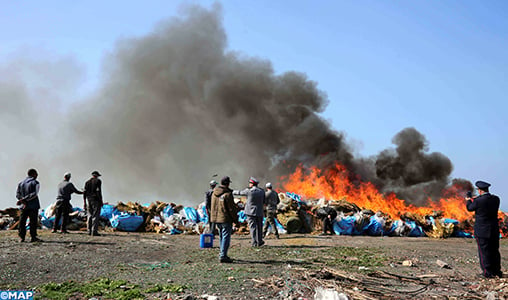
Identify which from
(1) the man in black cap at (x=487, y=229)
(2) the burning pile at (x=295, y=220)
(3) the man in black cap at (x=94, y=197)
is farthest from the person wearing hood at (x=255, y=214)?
(1) the man in black cap at (x=487, y=229)

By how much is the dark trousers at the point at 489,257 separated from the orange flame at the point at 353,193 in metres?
12.1

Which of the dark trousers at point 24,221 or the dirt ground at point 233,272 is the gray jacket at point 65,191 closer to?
the dirt ground at point 233,272

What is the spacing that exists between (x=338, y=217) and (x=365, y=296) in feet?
39.2

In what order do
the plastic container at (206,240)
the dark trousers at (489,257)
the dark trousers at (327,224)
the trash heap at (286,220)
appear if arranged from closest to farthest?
the dark trousers at (489,257)
the plastic container at (206,240)
the trash heap at (286,220)
the dark trousers at (327,224)

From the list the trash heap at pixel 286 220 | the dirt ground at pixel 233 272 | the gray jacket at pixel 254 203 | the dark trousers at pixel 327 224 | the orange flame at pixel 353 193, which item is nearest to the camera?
the dirt ground at pixel 233 272

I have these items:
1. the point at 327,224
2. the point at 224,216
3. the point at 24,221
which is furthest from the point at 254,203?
the point at 24,221

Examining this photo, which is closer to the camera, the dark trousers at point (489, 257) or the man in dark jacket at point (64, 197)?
the dark trousers at point (489, 257)

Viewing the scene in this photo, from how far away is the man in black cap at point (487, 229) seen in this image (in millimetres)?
8141

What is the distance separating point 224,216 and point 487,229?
5.56m

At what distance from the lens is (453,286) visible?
7.11 m

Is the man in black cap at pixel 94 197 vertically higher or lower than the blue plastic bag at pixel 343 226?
higher

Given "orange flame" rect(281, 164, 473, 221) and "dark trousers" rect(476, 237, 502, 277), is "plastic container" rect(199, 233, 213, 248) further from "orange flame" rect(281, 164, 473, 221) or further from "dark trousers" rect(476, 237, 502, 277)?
"orange flame" rect(281, 164, 473, 221)

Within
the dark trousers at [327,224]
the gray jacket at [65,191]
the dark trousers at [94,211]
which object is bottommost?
the dark trousers at [327,224]

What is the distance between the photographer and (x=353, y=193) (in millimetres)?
24828
